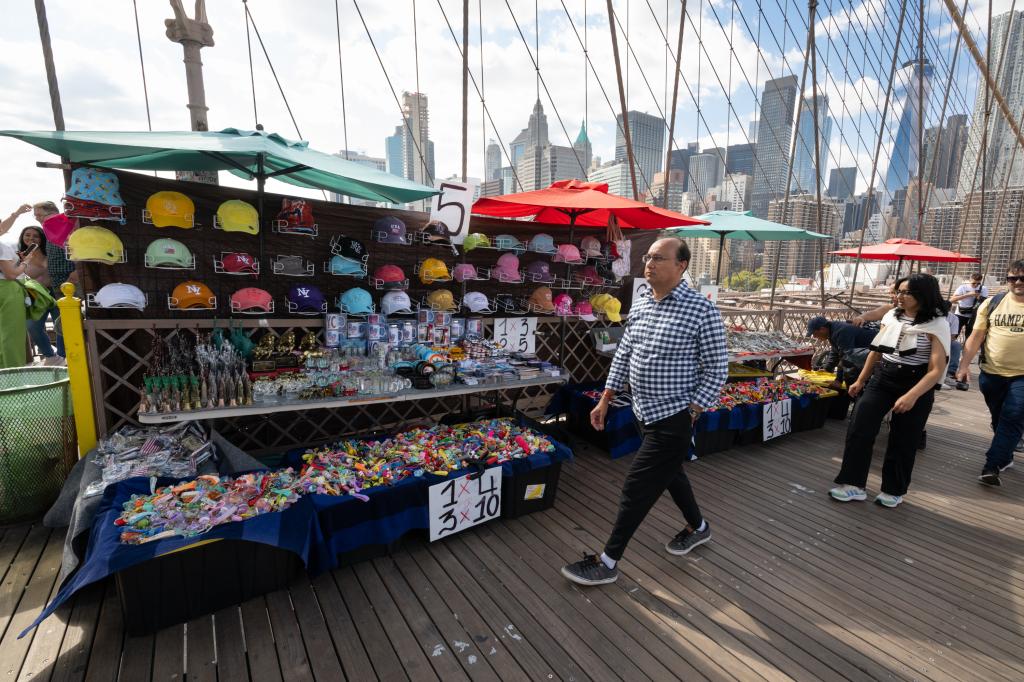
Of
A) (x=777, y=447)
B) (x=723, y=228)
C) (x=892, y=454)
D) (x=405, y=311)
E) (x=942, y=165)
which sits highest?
(x=942, y=165)

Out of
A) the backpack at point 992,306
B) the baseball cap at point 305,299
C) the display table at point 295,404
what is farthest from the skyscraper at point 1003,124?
the baseball cap at point 305,299

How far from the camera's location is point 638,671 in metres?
2.45

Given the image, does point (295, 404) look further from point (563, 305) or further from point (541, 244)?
point (541, 244)

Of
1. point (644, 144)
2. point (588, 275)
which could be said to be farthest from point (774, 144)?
point (588, 275)

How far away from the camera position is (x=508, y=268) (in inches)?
218

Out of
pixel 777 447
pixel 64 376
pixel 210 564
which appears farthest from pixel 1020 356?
pixel 64 376

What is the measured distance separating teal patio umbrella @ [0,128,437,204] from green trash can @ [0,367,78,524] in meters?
1.70

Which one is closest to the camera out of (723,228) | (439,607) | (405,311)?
(439,607)

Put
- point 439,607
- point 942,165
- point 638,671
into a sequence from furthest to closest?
1. point 942,165
2. point 439,607
3. point 638,671

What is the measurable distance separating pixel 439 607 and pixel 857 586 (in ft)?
9.38

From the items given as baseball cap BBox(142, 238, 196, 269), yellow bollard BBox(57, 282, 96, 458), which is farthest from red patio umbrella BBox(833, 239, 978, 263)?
yellow bollard BBox(57, 282, 96, 458)

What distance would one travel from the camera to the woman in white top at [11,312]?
14.0 ft

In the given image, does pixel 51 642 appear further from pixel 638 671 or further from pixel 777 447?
pixel 777 447

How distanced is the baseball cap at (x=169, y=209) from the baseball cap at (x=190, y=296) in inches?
19.9
